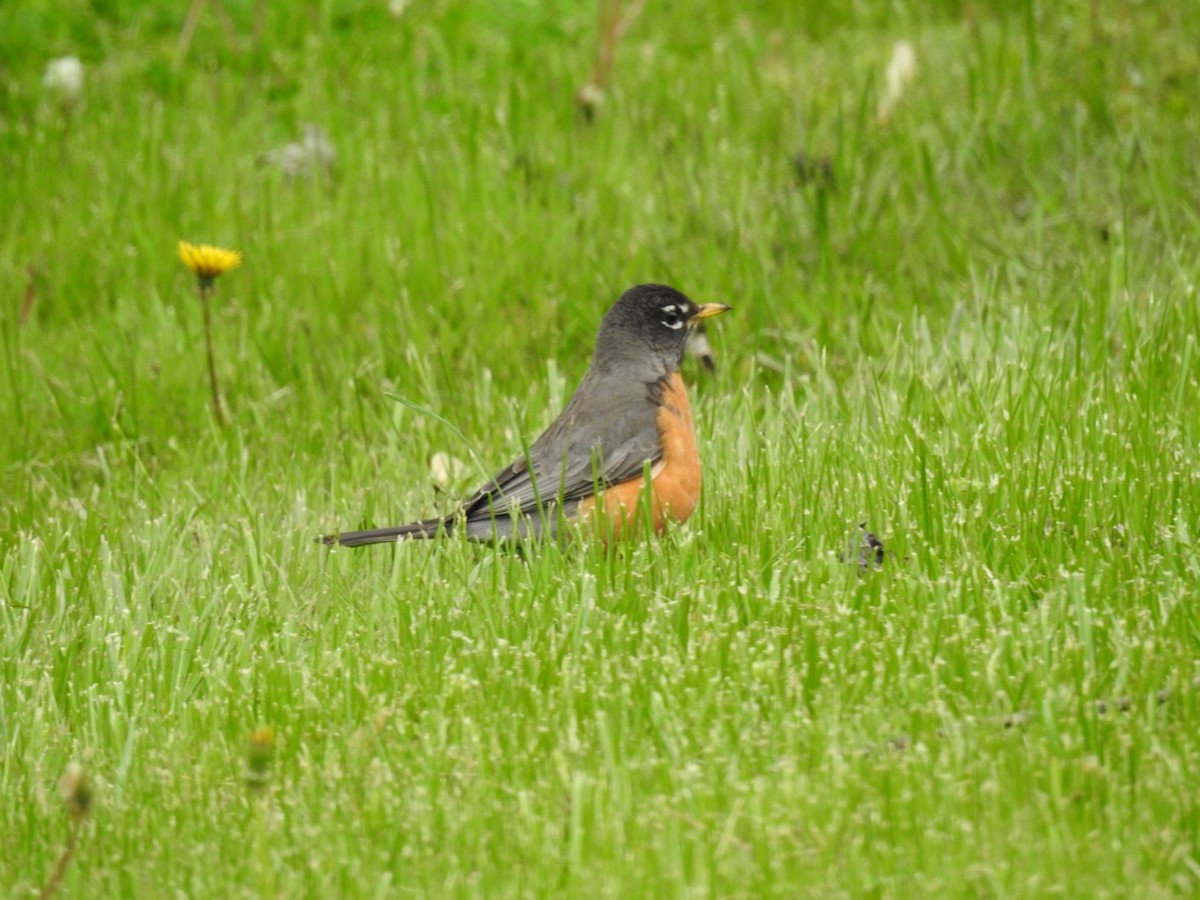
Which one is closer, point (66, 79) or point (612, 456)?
point (612, 456)

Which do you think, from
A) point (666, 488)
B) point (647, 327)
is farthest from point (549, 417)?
point (666, 488)

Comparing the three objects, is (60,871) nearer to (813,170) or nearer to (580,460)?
(580,460)

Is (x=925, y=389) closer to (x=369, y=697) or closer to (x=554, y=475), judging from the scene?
(x=554, y=475)

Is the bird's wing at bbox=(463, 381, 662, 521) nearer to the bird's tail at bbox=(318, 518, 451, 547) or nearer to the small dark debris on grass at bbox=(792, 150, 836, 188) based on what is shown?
the bird's tail at bbox=(318, 518, 451, 547)

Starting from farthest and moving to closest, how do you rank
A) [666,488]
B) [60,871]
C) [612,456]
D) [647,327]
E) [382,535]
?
[647,327] → [612,456] → [666,488] → [382,535] → [60,871]

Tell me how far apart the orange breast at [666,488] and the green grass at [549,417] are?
0.10 m

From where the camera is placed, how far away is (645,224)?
23.3 feet

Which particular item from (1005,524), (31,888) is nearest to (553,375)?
(1005,524)

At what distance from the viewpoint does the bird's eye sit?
5.61 metres

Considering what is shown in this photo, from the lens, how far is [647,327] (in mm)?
5578

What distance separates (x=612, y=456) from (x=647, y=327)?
73cm

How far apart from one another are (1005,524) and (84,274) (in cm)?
455

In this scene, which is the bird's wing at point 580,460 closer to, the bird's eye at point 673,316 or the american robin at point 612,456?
the american robin at point 612,456

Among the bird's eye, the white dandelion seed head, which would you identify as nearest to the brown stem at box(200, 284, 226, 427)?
the bird's eye
